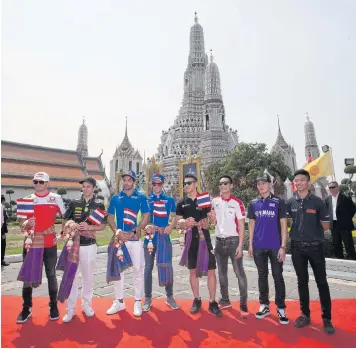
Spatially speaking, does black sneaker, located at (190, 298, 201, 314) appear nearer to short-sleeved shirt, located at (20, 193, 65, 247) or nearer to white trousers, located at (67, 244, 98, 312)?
white trousers, located at (67, 244, 98, 312)

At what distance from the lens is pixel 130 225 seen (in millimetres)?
4492

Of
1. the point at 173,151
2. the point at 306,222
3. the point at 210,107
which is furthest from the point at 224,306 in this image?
the point at 173,151

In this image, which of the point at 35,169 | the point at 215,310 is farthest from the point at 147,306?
the point at 35,169

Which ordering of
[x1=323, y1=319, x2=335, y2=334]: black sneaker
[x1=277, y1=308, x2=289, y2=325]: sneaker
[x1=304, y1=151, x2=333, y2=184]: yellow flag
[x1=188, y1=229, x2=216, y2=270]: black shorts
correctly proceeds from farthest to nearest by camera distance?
[x1=304, y1=151, x2=333, y2=184]: yellow flag < [x1=188, y1=229, x2=216, y2=270]: black shorts < [x1=277, y1=308, x2=289, y2=325]: sneaker < [x1=323, y1=319, x2=335, y2=334]: black sneaker

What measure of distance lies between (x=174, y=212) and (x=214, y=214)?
772 mm

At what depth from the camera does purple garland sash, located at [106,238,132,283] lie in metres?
4.36

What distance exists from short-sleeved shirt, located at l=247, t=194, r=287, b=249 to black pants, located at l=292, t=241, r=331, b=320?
309 mm

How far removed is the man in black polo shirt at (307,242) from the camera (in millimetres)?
3817

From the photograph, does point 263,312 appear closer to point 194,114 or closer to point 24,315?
point 24,315

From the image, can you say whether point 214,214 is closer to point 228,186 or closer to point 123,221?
point 228,186

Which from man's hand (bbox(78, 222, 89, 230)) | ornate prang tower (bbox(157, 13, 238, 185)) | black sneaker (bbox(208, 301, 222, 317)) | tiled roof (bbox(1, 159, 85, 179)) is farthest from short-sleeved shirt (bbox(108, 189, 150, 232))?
ornate prang tower (bbox(157, 13, 238, 185))

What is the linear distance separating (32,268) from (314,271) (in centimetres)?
409

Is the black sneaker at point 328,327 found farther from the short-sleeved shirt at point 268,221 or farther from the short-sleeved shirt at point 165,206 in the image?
the short-sleeved shirt at point 165,206

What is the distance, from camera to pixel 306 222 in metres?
3.97
